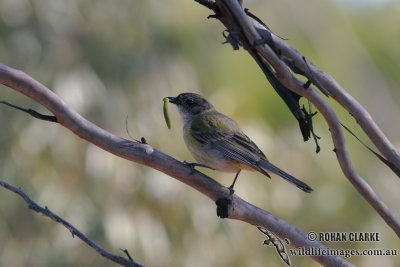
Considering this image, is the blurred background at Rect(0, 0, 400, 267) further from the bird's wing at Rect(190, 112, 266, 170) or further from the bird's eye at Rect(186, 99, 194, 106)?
the bird's wing at Rect(190, 112, 266, 170)

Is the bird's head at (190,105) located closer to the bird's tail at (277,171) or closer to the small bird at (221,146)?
the small bird at (221,146)

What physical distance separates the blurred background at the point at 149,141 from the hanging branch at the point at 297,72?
589cm

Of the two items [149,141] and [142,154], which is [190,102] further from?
[149,141]

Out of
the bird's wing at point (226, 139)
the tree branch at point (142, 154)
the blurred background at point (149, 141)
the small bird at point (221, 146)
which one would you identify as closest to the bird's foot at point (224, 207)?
the tree branch at point (142, 154)

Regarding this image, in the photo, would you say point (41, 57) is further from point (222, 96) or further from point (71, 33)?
point (222, 96)

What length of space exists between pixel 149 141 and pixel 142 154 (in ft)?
20.1

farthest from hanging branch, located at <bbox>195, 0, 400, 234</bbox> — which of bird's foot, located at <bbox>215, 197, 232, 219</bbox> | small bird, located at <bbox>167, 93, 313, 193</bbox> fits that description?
small bird, located at <bbox>167, 93, 313, 193</bbox>

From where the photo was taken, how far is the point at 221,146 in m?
5.44

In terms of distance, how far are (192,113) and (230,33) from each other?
295cm

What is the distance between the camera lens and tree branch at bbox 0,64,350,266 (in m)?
3.35

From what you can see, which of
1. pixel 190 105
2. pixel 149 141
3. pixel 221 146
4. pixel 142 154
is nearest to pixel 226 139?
pixel 221 146

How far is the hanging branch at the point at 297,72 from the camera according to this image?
126 inches

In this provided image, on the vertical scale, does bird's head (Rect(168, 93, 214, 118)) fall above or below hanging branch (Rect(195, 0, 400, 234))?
above

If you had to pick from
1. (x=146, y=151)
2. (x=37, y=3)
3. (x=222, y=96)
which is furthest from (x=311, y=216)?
(x=146, y=151)
